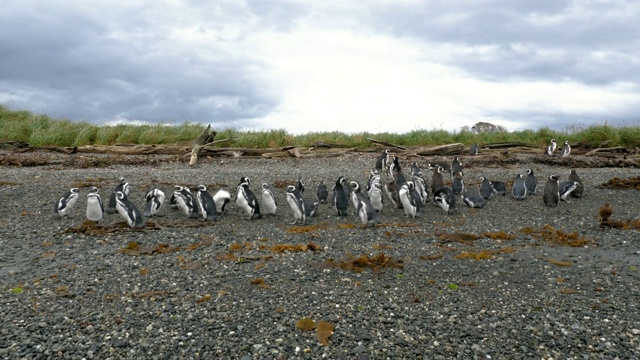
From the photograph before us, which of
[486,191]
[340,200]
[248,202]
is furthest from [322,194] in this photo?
[486,191]

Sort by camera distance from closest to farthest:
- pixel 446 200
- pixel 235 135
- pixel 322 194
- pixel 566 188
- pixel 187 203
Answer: pixel 187 203
pixel 446 200
pixel 322 194
pixel 566 188
pixel 235 135

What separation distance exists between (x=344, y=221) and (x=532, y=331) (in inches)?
210

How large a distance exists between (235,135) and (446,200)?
14.6m

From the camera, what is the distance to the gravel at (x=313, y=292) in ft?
16.9

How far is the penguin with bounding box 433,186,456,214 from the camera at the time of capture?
11.1m

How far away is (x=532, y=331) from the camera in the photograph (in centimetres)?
541

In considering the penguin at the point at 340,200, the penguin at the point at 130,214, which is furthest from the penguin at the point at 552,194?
the penguin at the point at 130,214

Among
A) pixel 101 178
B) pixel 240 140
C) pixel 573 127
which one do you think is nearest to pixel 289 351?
pixel 101 178

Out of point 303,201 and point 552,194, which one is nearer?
point 303,201

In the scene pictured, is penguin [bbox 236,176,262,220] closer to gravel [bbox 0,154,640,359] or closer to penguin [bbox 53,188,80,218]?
gravel [bbox 0,154,640,359]

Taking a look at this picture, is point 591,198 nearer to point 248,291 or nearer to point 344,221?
point 344,221

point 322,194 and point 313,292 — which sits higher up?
point 322,194

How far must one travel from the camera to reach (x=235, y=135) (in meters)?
24.0

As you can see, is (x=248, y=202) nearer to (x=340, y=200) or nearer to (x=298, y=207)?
(x=298, y=207)
